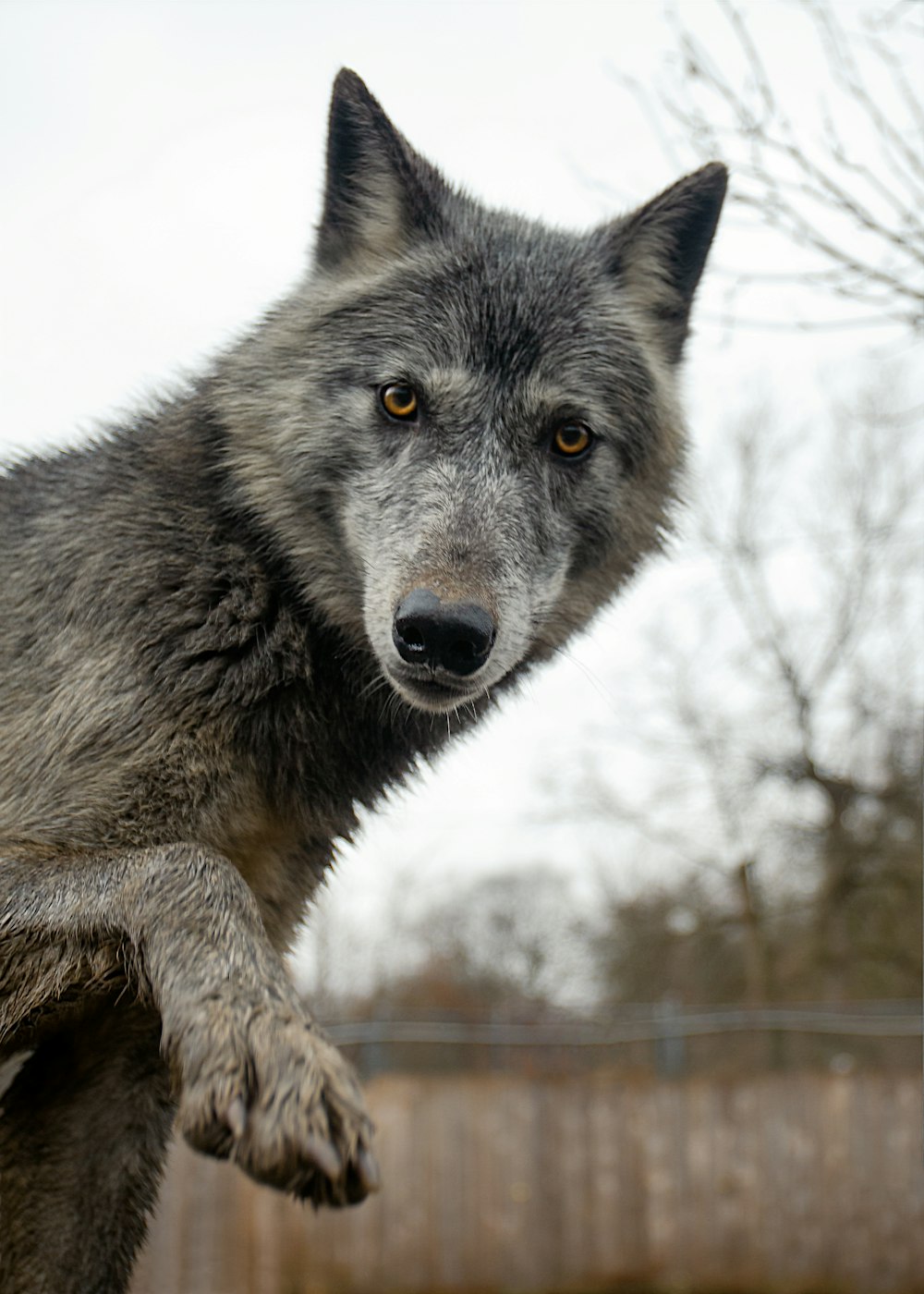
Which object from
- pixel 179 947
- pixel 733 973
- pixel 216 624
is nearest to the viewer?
pixel 179 947

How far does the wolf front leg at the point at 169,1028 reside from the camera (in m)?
1.76

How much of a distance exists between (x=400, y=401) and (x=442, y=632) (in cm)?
79

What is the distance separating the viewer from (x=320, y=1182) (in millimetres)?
1727

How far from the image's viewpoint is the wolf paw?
67.7 inches

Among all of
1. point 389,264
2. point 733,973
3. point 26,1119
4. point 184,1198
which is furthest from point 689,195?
point 733,973

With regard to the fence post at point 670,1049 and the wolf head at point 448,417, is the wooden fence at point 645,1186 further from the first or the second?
the wolf head at point 448,417

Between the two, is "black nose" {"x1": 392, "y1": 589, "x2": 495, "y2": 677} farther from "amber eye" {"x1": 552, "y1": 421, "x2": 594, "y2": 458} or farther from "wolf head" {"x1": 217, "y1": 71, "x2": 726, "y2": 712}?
"amber eye" {"x1": 552, "y1": 421, "x2": 594, "y2": 458}

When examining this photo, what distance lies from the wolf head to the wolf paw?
0.93 meters

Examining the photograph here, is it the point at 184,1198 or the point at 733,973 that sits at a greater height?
the point at 184,1198

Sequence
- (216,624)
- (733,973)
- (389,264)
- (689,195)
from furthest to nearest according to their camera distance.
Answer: (733,973) < (689,195) < (389,264) < (216,624)

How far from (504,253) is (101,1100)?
8.18ft

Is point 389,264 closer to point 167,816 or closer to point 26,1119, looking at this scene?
point 167,816

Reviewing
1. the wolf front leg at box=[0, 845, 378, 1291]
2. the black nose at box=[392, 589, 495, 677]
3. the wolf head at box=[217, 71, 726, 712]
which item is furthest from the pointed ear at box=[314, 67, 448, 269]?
the wolf front leg at box=[0, 845, 378, 1291]

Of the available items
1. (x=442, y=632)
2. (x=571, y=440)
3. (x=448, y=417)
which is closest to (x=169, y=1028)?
(x=442, y=632)
